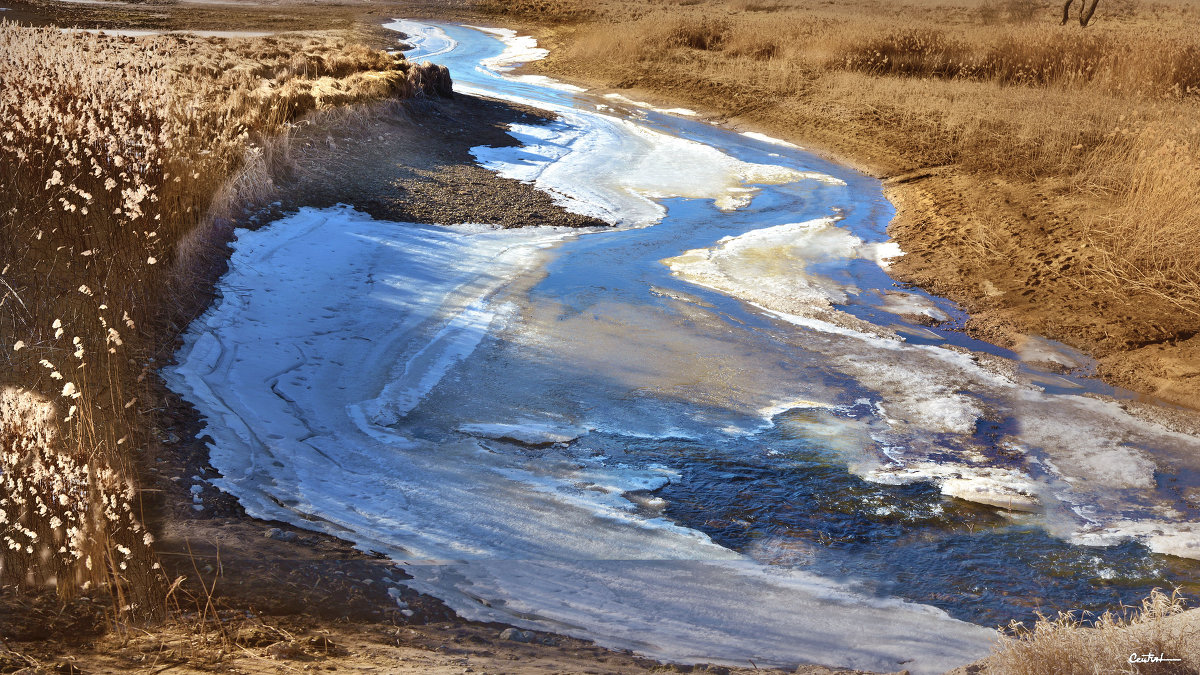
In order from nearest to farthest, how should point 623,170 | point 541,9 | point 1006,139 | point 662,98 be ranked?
point 1006,139
point 623,170
point 662,98
point 541,9

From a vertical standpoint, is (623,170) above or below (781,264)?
above

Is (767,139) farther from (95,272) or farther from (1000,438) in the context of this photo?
(95,272)

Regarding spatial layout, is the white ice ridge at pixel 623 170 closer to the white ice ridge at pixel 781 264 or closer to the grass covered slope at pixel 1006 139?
the white ice ridge at pixel 781 264

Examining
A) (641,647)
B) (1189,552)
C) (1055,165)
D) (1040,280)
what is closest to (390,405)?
(641,647)

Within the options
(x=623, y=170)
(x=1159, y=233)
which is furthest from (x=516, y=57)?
(x=1159, y=233)

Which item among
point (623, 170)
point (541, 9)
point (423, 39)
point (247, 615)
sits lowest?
point (247, 615)

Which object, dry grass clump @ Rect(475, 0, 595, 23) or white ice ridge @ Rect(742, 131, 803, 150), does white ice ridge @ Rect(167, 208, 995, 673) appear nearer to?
white ice ridge @ Rect(742, 131, 803, 150)

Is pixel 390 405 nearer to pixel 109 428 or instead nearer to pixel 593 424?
pixel 593 424

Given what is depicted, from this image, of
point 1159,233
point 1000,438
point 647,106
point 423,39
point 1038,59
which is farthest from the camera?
point 423,39
